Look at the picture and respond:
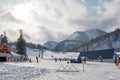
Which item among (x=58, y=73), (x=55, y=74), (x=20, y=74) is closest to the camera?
(x=20, y=74)

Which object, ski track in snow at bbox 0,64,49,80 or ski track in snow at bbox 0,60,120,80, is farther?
ski track in snow at bbox 0,60,120,80

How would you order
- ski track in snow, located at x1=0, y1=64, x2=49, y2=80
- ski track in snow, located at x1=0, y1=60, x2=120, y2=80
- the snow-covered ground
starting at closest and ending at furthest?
ski track in snow, located at x1=0, y1=64, x2=49, y2=80 < ski track in snow, located at x1=0, y1=60, x2=120, y2=80 < the snow-covered ground

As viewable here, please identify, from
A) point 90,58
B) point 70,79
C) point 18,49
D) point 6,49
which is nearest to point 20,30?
point 18,49

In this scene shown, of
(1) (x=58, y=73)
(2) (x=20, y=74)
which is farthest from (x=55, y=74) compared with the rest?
(2) (x=20, y=74)

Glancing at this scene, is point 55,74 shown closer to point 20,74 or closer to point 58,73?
point 58,73

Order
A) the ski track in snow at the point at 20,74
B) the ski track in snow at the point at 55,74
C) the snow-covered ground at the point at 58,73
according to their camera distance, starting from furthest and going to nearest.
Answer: the snow-covered ground at the point at 58,73
the ski track in snow at the point at 55,74
the ski track in snow at the point at 20,74

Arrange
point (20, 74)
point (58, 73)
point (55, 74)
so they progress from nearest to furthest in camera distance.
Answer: point (20, 74)
point (55, 74)
point (58, 73)

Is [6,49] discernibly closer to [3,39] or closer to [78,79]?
[3,39]

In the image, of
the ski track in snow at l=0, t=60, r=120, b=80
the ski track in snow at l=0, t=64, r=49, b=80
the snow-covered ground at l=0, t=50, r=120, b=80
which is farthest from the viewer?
the snow-covered ground at l=0, t=50, r=120, b=80

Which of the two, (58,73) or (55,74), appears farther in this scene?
(58,73)

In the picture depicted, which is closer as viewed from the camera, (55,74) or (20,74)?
(20,74)

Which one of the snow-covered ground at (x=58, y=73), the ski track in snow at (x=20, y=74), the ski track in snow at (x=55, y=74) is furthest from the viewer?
the snow-covered ground at (x=58, y=73)

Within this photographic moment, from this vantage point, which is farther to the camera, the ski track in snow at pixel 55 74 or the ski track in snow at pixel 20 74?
the ski track in snow at pixel 55 74

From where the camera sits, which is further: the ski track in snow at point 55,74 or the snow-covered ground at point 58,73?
the snow-covered ground at point 58,73
